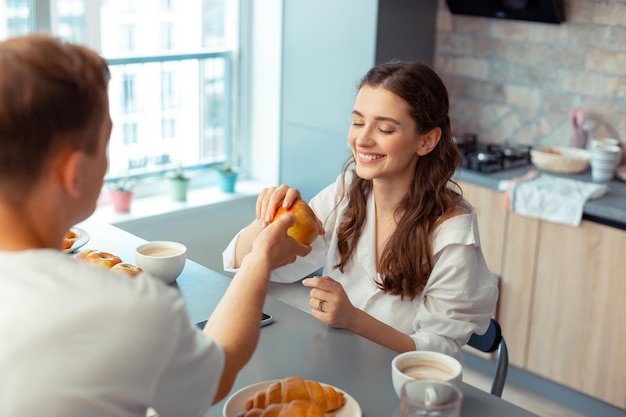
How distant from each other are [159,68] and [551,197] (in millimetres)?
1868

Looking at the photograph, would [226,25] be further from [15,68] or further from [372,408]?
[15,68]

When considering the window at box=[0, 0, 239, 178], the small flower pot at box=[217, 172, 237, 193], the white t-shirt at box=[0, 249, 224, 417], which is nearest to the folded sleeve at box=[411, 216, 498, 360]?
the white t-shirt at box=[0, 249, 224, 417]

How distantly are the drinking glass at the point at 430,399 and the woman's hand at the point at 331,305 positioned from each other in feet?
1.93

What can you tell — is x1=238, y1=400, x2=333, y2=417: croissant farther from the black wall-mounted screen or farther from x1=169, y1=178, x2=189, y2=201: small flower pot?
x1=169, y1=178, x2=189, y2=201: small flower pot

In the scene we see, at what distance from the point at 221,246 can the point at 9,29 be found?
1.37 m

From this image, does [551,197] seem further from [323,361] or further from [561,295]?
[323,361]

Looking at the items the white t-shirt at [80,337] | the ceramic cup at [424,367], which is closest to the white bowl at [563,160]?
the ceramic cup at [424,367]

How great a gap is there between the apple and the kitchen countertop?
5.16ft

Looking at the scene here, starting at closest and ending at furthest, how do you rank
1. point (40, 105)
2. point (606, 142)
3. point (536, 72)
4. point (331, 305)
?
point (40, 105)
point (331, 305)
point (606, 142)
point (536, 72)

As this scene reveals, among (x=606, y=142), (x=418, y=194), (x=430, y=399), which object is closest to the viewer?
(x=430, y=399)

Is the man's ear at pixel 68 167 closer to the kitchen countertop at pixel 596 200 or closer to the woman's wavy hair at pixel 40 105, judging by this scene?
the woman's wavy hair at pixel 40 105

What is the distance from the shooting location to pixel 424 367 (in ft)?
4.81

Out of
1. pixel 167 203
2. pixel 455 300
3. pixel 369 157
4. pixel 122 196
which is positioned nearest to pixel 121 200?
pixel 122 196

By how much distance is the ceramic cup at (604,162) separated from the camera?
3271 millimetres
